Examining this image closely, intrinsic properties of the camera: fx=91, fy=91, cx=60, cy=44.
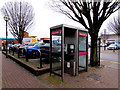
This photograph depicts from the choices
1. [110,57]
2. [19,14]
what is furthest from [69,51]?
[19,14]

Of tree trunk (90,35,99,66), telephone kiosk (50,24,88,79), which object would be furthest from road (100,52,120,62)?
telephone kiosk (50,24,88,79)

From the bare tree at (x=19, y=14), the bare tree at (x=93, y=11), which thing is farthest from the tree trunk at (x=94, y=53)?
the bare tree at (x=19, y=14)

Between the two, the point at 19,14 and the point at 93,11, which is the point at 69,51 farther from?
the point at 19,14

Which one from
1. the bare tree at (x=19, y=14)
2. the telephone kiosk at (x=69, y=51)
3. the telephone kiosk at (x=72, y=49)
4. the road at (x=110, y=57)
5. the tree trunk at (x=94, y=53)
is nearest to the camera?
the telephone kiosk at (x=72, y=49)

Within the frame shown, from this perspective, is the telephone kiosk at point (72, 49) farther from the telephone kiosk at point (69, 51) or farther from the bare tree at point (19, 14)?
the bare tree at point (19, 14)

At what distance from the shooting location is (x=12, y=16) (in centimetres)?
1772

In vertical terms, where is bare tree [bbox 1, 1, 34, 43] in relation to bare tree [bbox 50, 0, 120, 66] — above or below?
above

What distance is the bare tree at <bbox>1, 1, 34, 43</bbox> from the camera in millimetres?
17394

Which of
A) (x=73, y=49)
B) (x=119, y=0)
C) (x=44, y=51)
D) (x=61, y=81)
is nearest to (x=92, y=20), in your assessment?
(x=119, y=0)

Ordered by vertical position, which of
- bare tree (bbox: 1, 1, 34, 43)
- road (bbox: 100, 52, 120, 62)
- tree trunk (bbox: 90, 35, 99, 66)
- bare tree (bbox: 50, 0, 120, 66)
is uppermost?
bare tree (bbox: 1, 1, 34, 43)

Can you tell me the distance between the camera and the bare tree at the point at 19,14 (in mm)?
17394

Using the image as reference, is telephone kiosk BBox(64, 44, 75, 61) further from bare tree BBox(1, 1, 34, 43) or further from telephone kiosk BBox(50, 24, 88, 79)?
bare tree BBox(1, 1, 34, 43)

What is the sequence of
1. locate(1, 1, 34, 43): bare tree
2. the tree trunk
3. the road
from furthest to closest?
locate(1, 1, 34, 43): bare tree
the road
the tree trunk

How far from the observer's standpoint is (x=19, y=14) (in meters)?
17.8
